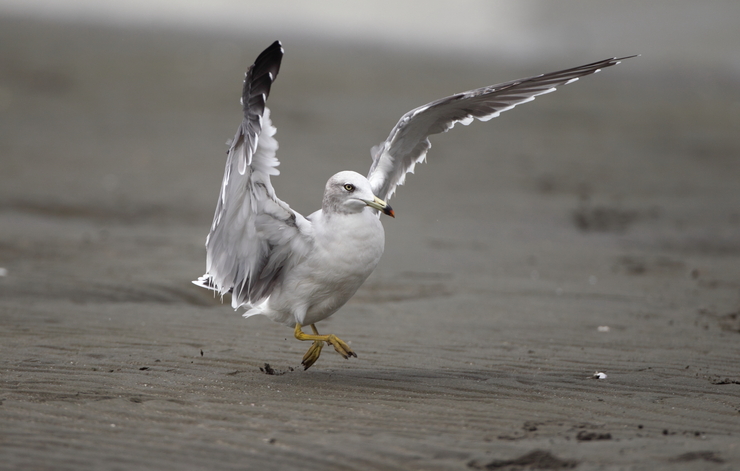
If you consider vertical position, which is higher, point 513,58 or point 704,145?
point 513,58

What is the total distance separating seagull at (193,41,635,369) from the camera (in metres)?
4.95

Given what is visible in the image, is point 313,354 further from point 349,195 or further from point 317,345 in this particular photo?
point 349,195

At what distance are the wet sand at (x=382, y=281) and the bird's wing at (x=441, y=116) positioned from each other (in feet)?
4.68

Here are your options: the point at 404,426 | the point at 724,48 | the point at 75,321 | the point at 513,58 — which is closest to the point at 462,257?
the point at 75,321

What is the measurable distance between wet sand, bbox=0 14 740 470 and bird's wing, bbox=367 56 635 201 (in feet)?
4.68

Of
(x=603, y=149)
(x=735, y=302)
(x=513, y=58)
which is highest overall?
(x=513, y=58)

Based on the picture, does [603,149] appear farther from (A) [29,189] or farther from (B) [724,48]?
(B) [724,48]

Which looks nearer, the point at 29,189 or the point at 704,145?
the point at 29,189

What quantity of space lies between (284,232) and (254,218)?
9.7 inches

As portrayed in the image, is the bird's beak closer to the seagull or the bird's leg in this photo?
the seagull

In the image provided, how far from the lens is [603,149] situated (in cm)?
1606

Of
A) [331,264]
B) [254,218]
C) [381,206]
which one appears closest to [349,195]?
[381,206]

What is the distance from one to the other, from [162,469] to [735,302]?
21.1 ft

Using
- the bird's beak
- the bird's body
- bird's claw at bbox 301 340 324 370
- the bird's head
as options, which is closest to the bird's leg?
bird's claw at bbox 301 340 324 370
